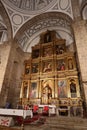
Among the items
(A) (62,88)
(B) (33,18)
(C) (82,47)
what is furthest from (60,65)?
(B) (33,18)

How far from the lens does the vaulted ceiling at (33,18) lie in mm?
10914

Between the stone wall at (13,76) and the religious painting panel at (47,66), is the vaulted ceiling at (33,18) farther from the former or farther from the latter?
the religious painting panel at (47,66)

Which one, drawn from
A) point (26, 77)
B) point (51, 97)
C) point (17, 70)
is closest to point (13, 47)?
point (17, 70)

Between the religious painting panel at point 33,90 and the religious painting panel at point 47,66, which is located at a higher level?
the religious painting panel at point 47,66

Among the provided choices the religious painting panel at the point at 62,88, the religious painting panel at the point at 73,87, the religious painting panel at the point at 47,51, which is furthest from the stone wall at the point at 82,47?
the religious painting panel at the point at 47,51

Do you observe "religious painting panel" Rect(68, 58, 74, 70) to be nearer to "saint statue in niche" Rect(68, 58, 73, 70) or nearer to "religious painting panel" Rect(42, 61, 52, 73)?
"saint statue in niche" Rect(68, 58, 73, 70)

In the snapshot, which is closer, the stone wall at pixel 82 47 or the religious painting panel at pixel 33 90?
the stone wall at pixel 82 47

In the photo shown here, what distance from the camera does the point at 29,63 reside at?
1170cm

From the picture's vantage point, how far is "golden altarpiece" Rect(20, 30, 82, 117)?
8328mm

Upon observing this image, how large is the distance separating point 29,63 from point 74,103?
20.9 ft

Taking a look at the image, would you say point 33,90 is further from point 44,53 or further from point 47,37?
point 47,37

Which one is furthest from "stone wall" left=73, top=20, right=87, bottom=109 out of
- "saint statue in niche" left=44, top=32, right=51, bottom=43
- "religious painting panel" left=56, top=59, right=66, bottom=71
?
"saint statue in niche" left=44, top=32, right=51, bottom=43

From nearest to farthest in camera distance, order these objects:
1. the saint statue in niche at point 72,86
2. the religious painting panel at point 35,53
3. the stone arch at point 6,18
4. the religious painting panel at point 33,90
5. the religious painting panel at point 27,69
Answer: the saint statue in niche at point 72,86, the religious painting panel at point 33,90, the stone arch at point 6,18, the religious painting panel at point 27,69, the religious painting panel at point 35,53

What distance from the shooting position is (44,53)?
12156 mm
